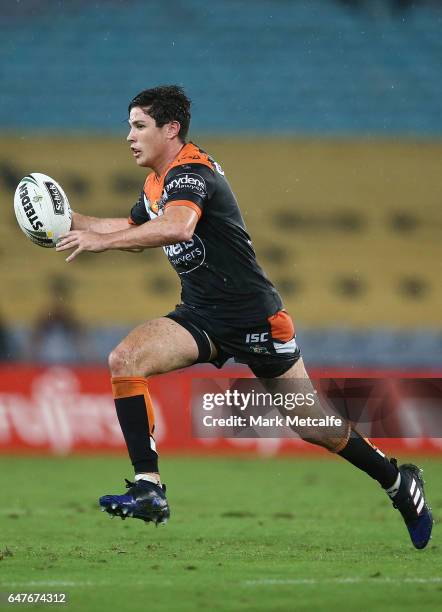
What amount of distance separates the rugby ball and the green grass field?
1698 millimetres

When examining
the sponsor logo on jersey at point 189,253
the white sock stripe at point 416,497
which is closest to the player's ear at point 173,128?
the sponsor logo on jersey at point 189,253

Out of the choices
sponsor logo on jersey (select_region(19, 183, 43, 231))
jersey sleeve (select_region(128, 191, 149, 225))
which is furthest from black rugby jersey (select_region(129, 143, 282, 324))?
sponsor logo on jersey (select_region(19, 183, 43, 231))

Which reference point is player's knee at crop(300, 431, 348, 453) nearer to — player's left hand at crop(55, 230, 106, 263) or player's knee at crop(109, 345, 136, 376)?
player's knee at crop(109, 345, 136, 376)

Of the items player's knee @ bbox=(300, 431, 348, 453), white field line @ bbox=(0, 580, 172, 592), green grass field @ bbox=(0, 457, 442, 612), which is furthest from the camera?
player's knee @ bbox=(300, 431, 348, 453)

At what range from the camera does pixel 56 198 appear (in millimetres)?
6348

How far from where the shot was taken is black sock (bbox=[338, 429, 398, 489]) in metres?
6.38

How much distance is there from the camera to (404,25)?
2217cm

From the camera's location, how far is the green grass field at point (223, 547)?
474cm

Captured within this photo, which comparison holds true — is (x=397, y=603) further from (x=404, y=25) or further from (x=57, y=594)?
(x=404, y=25)

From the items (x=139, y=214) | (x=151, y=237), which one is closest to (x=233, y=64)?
(x=139, y=214)

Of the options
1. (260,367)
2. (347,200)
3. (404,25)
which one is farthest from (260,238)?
(260,367)

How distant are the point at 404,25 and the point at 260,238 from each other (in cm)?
566

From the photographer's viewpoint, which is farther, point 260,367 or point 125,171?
point 125,171

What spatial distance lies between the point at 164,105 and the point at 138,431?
1.73m
